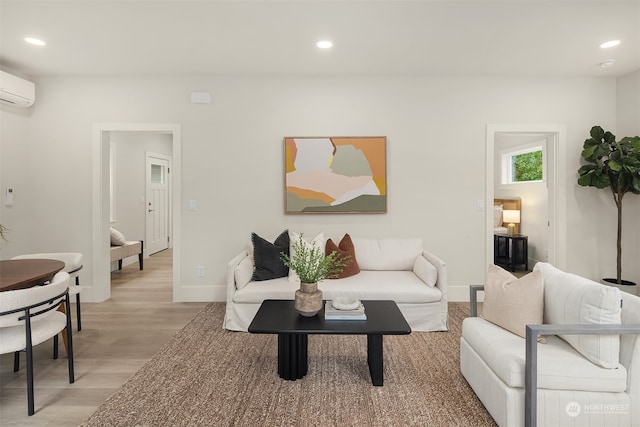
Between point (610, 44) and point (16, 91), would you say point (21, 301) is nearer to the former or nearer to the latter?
point (16, 91)

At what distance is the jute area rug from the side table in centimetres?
313

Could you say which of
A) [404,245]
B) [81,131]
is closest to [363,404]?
[404,245]

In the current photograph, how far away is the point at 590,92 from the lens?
4141 mm

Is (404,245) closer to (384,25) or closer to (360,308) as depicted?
(360,308)

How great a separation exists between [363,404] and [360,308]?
1.96 ft

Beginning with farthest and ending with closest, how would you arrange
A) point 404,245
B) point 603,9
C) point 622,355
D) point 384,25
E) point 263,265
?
point 404,245 < point 263,265 < point 384,25 < point 603,9 < point 622,355

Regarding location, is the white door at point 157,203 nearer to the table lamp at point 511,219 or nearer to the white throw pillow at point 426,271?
the white throw pillow at point 426,271

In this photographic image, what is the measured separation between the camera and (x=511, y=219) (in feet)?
20.0

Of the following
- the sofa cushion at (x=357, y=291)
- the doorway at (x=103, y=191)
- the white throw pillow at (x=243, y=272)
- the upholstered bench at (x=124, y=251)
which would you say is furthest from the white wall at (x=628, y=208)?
the upholstered bench at (x=124, y=251)

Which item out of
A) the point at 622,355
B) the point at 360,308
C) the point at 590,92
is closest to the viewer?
the point at 622,355

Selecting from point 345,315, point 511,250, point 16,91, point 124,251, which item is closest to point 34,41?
point 16,91

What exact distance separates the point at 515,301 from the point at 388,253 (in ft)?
5.97

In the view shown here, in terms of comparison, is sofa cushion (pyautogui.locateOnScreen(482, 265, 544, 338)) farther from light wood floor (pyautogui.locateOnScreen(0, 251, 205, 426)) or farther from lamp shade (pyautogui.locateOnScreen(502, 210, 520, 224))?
lamp shade (pyautogui.locateOnScreen(502, 210, 520, 224))

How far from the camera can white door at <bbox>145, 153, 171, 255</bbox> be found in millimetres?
7250
